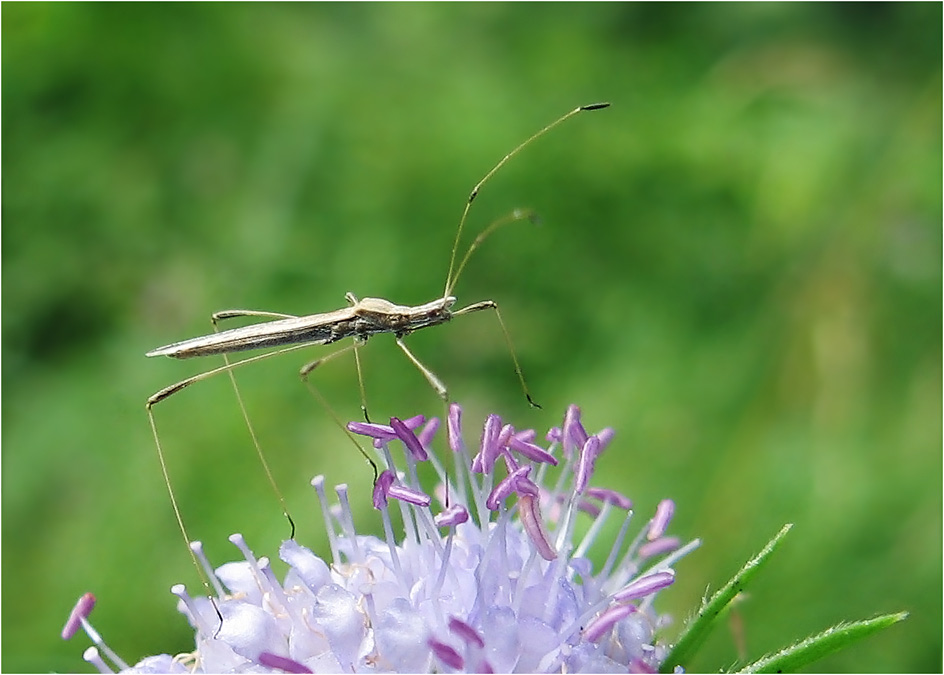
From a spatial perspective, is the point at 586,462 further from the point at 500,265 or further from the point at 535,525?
the point at 500,265

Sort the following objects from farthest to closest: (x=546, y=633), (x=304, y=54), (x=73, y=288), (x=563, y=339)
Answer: (x=304, y=54) < (x=73, y=288) < (x=563, y=339) < (x=546, y=633)

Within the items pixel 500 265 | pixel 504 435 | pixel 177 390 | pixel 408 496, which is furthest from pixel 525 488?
pixel 500 265

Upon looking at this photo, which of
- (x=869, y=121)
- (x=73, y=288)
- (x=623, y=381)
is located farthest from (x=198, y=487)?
(x=869, y=121)

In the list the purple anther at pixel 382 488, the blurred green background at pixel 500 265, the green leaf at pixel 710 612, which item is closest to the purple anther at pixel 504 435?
the purple anther at pixel 382 488

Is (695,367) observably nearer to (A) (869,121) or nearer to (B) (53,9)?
(A) (869,121)

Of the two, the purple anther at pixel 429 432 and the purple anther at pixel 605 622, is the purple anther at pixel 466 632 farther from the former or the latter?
the purple anther at pixel 429 432

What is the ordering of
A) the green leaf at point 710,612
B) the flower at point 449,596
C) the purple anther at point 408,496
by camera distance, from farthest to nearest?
the purple anther at point 408,496
the flower at point 449,596
the green leaf at point 710,612
